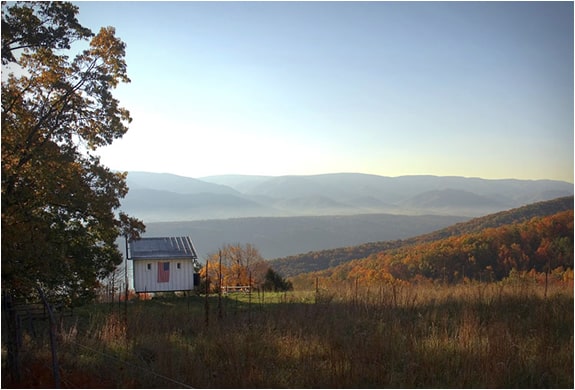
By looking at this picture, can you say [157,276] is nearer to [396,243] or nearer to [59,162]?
[59,162]

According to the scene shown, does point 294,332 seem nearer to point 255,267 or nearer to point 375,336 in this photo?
point 375,336

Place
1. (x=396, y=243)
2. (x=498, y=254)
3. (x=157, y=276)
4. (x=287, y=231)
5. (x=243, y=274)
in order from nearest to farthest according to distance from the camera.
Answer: (x=157, y=276)
(x=498, y=254)
(x=243, y=274)
(x=396, y=243)
(x=287, y=231)

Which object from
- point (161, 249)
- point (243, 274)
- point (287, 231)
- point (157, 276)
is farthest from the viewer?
point (287, 231)

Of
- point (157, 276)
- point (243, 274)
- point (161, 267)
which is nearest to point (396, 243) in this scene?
point (243, 274)

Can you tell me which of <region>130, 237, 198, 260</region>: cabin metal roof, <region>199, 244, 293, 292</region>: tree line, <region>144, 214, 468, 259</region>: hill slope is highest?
<region>144, 214, 468, 259</region>: hill slope

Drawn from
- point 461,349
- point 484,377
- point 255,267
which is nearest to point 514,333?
point 461,349

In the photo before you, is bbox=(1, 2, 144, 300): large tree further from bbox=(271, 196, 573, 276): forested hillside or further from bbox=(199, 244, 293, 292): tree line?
bbox=(271, 196, 573, 276): forested hillside

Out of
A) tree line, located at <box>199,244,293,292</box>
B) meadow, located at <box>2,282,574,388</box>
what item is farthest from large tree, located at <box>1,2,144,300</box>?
tree line, located at <box>199,244,293,292</box>

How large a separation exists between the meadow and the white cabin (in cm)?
1509

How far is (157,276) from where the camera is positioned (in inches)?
938

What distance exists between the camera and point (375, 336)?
7047 millimetres

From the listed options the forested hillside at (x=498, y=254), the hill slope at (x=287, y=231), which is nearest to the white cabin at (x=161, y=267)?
the forested hillside at (x=498, y=254)

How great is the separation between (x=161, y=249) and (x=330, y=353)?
Answer: 19.5 meters

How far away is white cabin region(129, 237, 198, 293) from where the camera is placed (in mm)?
23656
